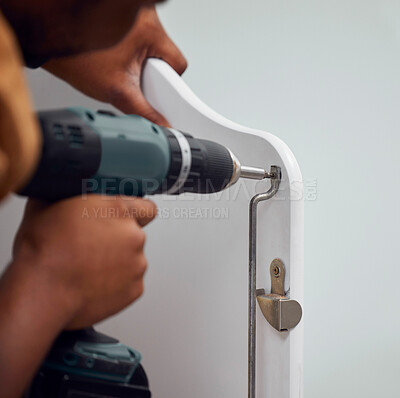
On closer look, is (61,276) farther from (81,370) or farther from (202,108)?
(202,108)

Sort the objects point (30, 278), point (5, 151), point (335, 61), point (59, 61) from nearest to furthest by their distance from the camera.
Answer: point (5, 151)
point (30, 278)
point (59, 61)
point (335, 61)

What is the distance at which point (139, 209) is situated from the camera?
400 mm

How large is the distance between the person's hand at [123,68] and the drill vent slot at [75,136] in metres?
0.26

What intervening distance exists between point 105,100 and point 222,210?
0.20 m

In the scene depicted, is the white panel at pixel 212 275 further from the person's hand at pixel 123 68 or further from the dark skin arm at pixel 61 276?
the dark skin arm at pixel 61 276

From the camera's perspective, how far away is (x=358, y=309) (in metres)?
1.00

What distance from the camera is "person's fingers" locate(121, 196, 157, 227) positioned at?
0.39 m

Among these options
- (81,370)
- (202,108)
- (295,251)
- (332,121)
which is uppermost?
(332,121)

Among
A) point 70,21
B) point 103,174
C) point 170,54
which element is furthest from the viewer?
point 170,54

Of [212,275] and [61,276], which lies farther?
[212,275]

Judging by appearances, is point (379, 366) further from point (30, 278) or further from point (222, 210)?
point (30, 278)

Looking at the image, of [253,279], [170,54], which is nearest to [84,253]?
[253,279]

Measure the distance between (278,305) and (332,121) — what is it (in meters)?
0.52

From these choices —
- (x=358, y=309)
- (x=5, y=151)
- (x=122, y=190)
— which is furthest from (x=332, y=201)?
(x=5, y=151)
